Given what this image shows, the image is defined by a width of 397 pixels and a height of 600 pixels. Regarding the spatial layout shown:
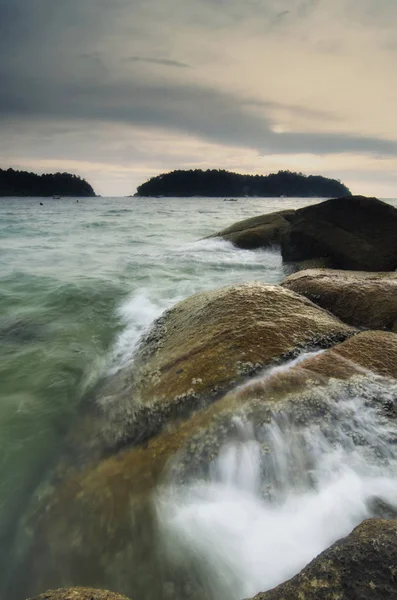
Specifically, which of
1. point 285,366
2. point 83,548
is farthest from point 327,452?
point 83,548

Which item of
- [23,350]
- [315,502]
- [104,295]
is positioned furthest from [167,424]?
[104,295]

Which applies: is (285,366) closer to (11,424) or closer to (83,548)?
(83,548)

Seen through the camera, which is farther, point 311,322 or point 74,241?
point 74,241

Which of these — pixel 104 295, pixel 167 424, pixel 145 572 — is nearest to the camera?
pixel 145 572

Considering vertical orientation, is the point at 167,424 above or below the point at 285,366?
below

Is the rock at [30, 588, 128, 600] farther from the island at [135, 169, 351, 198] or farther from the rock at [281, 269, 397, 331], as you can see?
the island at [135, 169, 351, 198]

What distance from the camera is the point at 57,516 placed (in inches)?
117

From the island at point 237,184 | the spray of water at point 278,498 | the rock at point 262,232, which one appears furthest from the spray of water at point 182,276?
the island at point 237,184

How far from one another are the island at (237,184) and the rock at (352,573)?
174995 mm

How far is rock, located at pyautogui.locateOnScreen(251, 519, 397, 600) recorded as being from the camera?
1.55 metres

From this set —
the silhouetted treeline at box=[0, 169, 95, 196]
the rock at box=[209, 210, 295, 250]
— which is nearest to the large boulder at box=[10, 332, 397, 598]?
the rock at box=[209, 210, 295, 250]

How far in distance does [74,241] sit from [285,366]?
61.4 ft

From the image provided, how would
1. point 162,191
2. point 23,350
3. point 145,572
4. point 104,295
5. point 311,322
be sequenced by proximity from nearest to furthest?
1. point 145,572
2. point 311,322
3. point 23,350
4. point 104,295
5. point 162,191

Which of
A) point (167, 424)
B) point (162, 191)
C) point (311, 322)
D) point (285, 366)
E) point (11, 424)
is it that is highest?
point (162, 191)
